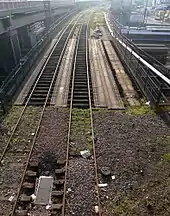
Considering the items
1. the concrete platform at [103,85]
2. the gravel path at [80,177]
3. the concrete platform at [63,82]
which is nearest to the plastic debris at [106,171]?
the gravel path at [80,177]

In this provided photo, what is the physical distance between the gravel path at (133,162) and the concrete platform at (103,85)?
3.66ft

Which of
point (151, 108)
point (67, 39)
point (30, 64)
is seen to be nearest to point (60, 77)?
point (30, 64)

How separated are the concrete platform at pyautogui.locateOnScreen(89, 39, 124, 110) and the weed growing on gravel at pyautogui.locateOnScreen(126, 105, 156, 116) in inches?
21.5

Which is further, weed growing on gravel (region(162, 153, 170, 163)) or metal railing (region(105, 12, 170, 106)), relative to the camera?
metal railing (region(105, 12, 170, 106))

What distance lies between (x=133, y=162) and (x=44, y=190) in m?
3.35

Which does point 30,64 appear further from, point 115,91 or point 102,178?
point 102,178

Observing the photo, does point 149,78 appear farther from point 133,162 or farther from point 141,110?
point 133,162

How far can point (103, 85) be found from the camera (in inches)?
588

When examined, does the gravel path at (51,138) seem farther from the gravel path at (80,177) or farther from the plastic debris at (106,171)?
the plastic debris at (106,171)

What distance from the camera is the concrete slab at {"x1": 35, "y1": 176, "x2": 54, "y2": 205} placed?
275 inches

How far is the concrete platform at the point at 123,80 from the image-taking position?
13273mm

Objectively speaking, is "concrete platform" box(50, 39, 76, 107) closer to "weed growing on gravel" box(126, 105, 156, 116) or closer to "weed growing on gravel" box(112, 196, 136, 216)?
"weed growing on gravel" box(126, 105, 156, 116)

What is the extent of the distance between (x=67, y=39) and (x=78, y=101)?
59.0 feet

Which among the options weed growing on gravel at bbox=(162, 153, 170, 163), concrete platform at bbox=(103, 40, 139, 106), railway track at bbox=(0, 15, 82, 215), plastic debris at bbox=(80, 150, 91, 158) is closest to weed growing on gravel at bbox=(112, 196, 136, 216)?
plastic debris at bbox=(80, 150, 91, 158)
